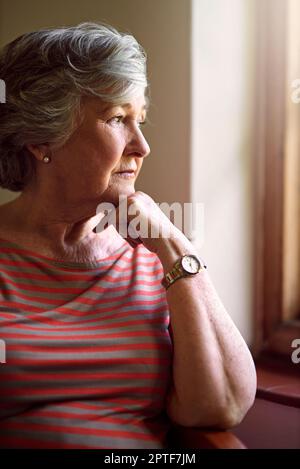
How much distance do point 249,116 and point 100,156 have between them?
734 millimetres

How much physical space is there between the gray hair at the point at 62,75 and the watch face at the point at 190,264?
15.0 inches

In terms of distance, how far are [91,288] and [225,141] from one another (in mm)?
719

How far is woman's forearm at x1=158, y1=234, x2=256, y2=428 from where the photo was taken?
3.71 ft

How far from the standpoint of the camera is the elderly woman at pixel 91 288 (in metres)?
1.11

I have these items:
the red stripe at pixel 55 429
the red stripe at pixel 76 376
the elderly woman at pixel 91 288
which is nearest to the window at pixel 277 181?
the elderly woman at pixel 91 288

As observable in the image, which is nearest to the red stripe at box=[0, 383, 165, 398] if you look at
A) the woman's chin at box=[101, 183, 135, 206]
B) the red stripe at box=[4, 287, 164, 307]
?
the red stripe at box=[4, 287, 164, 307]

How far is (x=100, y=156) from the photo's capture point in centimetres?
122

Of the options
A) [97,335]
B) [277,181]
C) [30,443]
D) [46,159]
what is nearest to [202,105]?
[277,181]

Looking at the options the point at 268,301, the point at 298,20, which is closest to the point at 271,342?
the point at 268,301

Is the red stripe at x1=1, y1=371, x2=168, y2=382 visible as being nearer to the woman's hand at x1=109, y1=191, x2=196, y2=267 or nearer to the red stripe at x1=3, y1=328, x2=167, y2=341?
the red stripe at x1=3, y1=328, x2=167, y2=341

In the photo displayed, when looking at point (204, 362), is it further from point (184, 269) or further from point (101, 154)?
point (101, 154)

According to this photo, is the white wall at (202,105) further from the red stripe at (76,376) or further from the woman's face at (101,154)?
the red stripe at (76,376)
